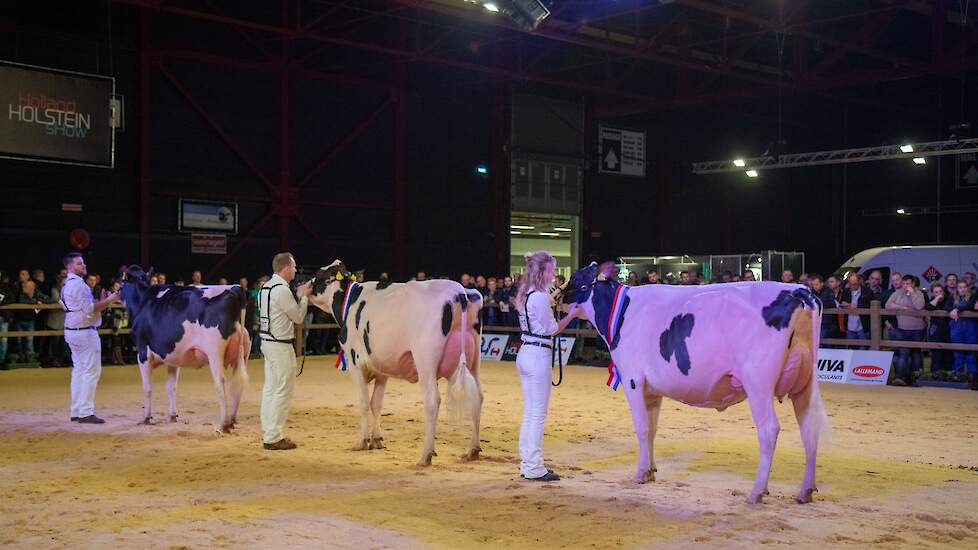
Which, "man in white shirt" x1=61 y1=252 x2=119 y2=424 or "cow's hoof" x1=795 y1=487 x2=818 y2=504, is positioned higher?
"man in white shirt" x1=61 y1=252 x2=119 y2=424

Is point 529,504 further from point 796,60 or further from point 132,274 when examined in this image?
point 796,60

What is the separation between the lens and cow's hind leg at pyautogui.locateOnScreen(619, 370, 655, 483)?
321 inches

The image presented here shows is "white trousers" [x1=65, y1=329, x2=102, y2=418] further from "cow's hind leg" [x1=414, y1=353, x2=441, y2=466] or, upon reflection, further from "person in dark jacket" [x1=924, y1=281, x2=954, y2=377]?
"person in dark jacket" [x1=924, y1=281, x2=954, y2=377]

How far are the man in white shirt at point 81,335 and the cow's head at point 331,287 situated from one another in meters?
2.85

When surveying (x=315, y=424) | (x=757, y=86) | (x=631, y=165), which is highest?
(x=757, y=86)

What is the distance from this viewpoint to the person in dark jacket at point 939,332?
16281 millimetres

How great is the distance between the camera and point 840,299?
757 inches

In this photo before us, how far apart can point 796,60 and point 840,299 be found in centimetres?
1067

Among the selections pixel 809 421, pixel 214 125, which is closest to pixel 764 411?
pixel 809 421

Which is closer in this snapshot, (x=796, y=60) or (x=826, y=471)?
(x=826, y=471)

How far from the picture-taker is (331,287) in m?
10.6

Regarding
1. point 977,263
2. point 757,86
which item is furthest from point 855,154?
point 977,263

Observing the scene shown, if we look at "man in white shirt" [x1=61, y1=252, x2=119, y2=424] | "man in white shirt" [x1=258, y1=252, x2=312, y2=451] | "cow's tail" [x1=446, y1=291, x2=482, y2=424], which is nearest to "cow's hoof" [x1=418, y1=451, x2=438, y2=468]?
"cow's tail" [x1=446, y1=291, x2=482, y2=424]

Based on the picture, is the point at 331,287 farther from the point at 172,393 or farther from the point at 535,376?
the point at 535,376
